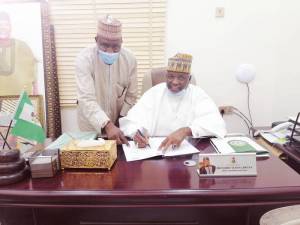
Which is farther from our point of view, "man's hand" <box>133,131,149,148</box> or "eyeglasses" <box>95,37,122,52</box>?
"eyeglasses" <box>95,37,122,52</box>

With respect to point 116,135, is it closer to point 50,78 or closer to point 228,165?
point 228,165

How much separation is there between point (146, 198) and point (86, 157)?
0.33 metres

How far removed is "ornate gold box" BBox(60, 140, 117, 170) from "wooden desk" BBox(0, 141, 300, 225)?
0.06 m

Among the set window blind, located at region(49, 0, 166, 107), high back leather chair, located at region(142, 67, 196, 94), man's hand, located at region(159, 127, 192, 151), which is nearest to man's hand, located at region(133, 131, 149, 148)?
man's hand, located at region(159, 127, 192, 151)

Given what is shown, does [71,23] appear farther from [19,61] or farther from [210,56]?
[210,56]

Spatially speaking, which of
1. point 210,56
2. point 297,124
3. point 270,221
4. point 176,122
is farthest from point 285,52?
point 270,221

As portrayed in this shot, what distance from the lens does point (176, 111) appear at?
1.88 meters

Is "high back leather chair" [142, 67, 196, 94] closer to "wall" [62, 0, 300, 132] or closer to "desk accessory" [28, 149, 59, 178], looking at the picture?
"wall" [62, 0, 300, 132]

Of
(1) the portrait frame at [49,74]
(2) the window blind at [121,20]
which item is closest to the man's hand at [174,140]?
(2) the window blind at [121,20]

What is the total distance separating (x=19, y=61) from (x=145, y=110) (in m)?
1.50

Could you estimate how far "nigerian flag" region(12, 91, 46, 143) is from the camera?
1200 millimetres

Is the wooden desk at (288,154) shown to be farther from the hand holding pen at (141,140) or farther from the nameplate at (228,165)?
the hand holding pen at (141,140)

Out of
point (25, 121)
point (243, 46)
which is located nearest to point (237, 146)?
point (25, 121)

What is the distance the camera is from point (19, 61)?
8.57 feet
